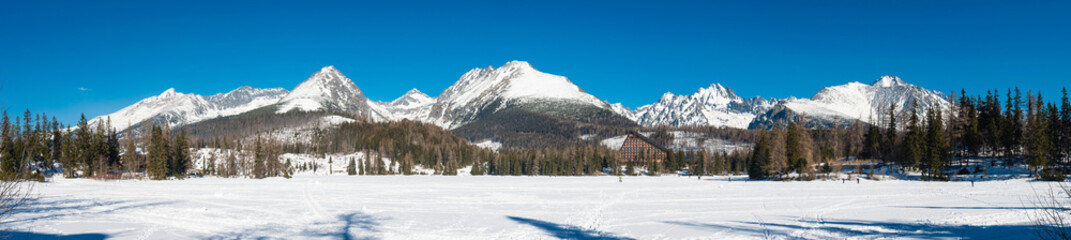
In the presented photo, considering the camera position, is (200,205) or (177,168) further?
(177,168)

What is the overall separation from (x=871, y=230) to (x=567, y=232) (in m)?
11.7

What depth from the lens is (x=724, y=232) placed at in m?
22.3

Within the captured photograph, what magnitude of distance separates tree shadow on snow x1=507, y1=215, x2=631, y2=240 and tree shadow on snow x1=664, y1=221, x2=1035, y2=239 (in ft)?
16.3

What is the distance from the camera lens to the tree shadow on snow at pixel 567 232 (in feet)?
70.7

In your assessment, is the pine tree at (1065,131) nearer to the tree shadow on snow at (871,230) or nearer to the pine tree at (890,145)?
the pine tree at (890,145)

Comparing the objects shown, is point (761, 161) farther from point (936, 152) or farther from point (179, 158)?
point (179, 158)

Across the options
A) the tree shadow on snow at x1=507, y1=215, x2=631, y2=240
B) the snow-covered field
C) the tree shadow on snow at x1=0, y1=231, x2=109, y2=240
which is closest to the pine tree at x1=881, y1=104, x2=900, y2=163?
the snow-covered field

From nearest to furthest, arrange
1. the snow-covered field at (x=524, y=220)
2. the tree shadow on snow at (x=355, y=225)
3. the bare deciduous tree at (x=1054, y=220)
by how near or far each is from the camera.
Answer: the bare deciduous tree at (x=1054, y=220) → the snow-covered field at (x=524, y=220) → the tree shadow on snow at (x=355, y=225)

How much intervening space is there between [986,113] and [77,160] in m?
144

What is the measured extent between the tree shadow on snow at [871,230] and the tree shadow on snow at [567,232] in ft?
16.3

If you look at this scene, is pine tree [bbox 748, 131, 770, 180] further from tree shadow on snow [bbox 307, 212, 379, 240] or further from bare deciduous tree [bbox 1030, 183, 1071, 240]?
tree shadow on snow [bbox 307, 212, 379, 240]

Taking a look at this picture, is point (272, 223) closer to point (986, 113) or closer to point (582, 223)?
point (582, 223)

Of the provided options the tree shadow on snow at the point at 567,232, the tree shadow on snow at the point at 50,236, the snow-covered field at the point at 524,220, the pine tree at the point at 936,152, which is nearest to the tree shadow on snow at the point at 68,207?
the snow-covered field at the point at 524,220

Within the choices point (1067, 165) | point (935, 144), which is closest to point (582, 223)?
point (935, 144)
